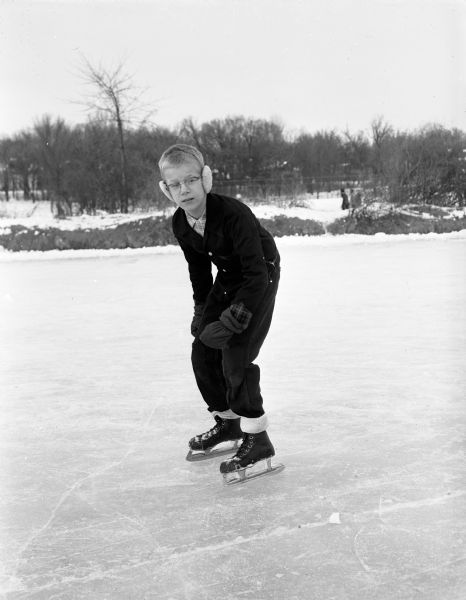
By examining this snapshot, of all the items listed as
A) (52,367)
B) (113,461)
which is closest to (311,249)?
(52,367)

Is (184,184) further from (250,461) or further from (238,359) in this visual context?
(250,461)

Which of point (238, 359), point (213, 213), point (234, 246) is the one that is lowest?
point (238, 359)

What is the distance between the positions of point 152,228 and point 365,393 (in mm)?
12573

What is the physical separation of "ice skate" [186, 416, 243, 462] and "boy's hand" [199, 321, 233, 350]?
1.80 ft

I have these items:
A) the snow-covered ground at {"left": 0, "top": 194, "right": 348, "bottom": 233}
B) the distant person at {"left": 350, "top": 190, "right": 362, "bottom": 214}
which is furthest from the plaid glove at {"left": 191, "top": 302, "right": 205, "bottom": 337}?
the distant person at {"left": 350, "top": 190, "right": 362, "bottom": 214}

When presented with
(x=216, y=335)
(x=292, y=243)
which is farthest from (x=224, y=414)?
(x=292, y=243)

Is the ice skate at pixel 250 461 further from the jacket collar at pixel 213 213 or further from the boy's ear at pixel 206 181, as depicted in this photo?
the boy's ear at pixel 206 181

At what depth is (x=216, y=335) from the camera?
240 cm

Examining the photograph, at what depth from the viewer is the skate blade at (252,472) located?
2.54 metres

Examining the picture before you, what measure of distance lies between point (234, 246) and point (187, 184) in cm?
27

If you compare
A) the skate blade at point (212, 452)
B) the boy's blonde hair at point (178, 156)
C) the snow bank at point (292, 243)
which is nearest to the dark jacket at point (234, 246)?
the boy's blonde hair at point (178, 156)

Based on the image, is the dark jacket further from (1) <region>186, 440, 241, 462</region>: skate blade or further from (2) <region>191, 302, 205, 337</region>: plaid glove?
(1) <region>186, 440, 241, 462</region>: skate blade

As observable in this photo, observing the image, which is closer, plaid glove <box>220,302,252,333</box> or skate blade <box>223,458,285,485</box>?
plaid glove <box>220,302,252,333</box>

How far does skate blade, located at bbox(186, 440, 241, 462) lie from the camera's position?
9.07ft
